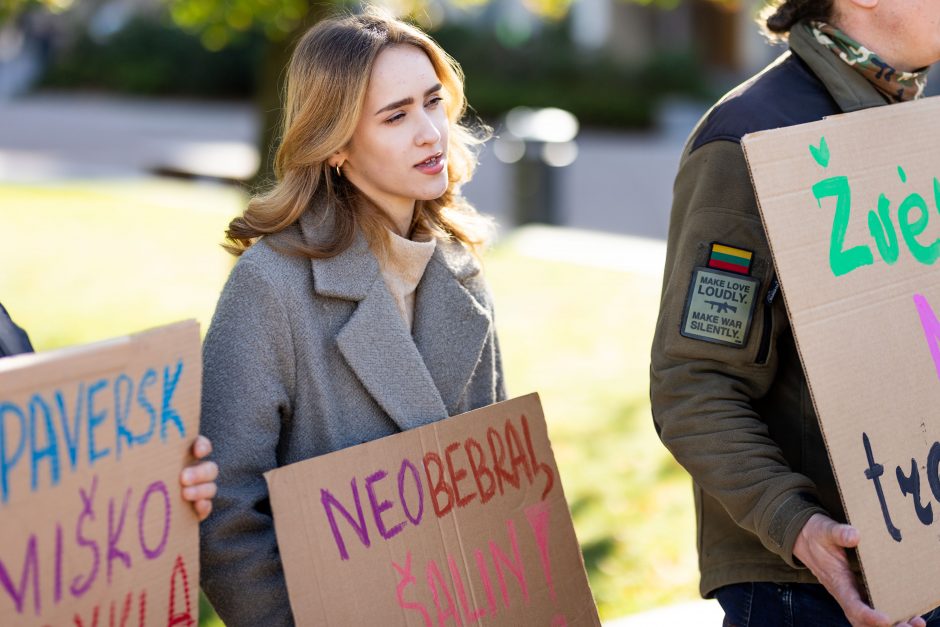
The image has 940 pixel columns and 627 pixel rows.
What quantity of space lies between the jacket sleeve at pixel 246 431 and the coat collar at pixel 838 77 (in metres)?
1.10

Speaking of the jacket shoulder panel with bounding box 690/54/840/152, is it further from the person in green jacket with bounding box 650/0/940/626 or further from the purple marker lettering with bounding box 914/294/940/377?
the purple marker lettering with bounding box 914/294/940/377

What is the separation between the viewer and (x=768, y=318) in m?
2.15

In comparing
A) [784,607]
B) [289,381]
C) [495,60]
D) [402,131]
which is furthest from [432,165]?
[495,60]

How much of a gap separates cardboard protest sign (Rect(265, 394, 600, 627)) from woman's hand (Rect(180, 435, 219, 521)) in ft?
0.31

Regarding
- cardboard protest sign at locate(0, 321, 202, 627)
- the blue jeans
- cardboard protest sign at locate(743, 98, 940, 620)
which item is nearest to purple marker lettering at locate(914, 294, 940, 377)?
cardboard protest sign at locate(743, 98, 940, 620)

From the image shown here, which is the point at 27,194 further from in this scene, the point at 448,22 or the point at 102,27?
the point at 102,27

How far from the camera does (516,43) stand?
2383 centimetres

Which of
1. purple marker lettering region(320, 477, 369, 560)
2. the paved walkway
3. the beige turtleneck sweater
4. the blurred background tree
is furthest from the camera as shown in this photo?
the blurred background tree

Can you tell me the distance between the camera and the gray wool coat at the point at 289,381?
2152 mm

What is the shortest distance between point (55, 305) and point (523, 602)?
6.99 m

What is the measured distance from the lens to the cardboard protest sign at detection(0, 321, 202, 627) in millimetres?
1725

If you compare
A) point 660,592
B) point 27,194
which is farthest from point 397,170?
point 27,194

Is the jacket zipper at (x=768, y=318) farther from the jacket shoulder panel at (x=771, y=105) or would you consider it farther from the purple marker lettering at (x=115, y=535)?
the purple marker lettering at (x=115, y=535)

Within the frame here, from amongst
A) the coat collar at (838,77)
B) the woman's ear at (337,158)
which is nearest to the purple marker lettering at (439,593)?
the woman's ear at (337,158)
